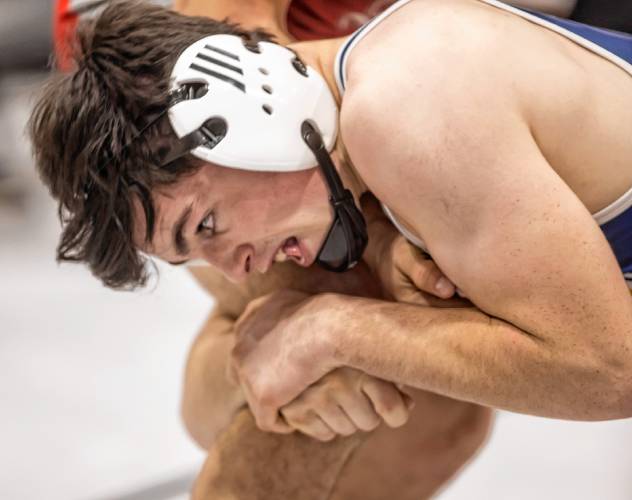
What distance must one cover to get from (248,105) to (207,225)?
0.19 m

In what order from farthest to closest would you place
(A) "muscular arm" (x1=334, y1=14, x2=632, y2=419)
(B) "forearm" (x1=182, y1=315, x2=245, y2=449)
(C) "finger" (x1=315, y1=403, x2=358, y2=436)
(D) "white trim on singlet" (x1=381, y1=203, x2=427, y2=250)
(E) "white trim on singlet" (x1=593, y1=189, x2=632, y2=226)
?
(B) "forearm" (x1=182, y1=315, x2=245, y2=449), (C) "finger" (x1=315, y1=403, x2=358, y2=436), (D) "white trim on singlet" (x1=381, y1=203, x2=427, y2=250), (E) "white trim on singlet" (x1=593, y1=189, x2=632, y2=226), (A) "muscular arm" (x1=334, y1=14, x2=632, y2=419)

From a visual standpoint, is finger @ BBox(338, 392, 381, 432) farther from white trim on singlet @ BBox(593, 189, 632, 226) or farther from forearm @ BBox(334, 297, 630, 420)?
white trim on singlet @ BBox(593, 189, 632, 226)

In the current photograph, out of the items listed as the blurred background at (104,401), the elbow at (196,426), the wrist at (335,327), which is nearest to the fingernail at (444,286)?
the wrist at (335,327)

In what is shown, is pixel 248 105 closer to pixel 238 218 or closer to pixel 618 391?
pixel 238 218

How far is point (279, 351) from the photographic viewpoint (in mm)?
1364

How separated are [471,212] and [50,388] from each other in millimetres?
1719

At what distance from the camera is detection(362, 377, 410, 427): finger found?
1336 millimetres

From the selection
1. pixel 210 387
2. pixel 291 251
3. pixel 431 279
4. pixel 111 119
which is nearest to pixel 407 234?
pixel 431 279

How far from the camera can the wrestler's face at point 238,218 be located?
1.26 meters

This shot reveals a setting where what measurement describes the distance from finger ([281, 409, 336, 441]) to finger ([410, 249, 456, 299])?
0.87ft

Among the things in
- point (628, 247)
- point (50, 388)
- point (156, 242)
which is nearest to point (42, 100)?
point (156, 242)

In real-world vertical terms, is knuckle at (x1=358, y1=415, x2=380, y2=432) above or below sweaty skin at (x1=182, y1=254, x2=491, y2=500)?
above

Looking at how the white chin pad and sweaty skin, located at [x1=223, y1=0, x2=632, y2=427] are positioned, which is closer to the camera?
sweaty skin, located at [x1=223, y1=0, x2=632, y2=427]

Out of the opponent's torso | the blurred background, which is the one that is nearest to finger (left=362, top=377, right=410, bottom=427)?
the opponent's torso
